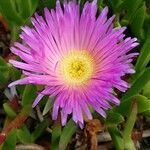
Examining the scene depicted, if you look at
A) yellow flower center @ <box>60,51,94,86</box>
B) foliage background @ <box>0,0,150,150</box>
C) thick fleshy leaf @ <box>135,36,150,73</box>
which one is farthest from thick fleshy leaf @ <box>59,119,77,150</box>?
thick fleshy leaf @ <box>135,36,150,73</box>

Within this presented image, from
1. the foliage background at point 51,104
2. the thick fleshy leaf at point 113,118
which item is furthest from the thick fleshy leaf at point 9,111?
the thick fleshy leaf at point 113,118

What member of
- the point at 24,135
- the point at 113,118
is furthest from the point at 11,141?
the point at 113,118

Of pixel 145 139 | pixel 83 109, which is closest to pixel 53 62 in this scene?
pixel 83 109

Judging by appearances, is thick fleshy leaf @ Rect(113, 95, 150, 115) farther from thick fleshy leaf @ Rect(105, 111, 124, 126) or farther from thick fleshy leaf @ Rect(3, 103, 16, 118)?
thick fleshy leaf @ Rect(3, 103, 16, 118)

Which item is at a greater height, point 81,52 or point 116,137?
point 81,52

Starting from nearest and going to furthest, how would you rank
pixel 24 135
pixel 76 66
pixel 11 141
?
pixel 11 141
pixel 24 135
pixel 76 66

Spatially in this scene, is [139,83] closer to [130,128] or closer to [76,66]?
[130,128]
